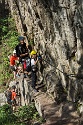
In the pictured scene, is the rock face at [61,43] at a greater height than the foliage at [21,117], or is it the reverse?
the rock face at [61,43]

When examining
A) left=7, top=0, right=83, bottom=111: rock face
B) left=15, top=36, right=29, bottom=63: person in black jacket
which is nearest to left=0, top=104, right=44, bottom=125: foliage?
left=7, top=0, right=83, bottom=111: rock face

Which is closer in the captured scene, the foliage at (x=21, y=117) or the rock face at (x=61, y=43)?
the rock face at (x=61, y=43)

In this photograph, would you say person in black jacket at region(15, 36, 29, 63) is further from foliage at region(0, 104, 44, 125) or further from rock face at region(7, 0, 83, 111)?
foliage at region(0, 104, 44, 125)

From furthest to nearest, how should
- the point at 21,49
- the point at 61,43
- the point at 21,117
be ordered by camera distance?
the point at 21,49, the point at 21,117, the point at 61,43

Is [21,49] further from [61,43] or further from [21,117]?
[21,117]

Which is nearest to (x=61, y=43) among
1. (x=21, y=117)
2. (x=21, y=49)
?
(x=21, y=49)

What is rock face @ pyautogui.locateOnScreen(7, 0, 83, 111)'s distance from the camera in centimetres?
1112

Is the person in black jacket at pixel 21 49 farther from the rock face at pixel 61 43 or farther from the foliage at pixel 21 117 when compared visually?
the foliage at pixel 21 117

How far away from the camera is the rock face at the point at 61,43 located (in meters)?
11.1

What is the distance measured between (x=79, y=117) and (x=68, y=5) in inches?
153

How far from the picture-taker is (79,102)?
11.6 meters

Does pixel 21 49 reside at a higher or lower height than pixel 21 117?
higher

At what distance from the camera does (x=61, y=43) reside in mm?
12602

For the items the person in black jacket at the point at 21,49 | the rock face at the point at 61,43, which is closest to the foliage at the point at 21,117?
the rock face at the point at 61,43
